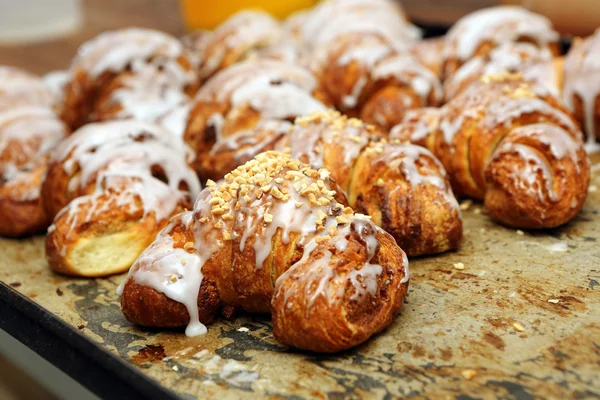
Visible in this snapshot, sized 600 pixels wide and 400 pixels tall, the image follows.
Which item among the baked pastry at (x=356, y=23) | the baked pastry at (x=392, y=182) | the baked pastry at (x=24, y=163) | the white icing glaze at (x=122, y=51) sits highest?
the baked pastry at (x=356, y=23)

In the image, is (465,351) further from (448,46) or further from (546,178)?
(448,46)

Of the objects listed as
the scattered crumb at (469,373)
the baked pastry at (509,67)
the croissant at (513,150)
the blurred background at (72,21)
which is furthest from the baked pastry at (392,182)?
the blurred background at (72,21)

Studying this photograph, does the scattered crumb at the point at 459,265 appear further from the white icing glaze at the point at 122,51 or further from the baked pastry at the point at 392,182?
the white icing glaze at the point at 122,51

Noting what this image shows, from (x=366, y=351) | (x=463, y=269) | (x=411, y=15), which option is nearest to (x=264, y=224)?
(x=366, y=351)

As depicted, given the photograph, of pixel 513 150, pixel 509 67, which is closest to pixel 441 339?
pixel 513 150

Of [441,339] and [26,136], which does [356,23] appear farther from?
[441,339]

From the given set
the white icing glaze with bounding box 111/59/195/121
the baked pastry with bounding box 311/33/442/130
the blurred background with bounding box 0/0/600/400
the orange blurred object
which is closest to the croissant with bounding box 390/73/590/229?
the baked pastry with bounding box 311/33/442/130
